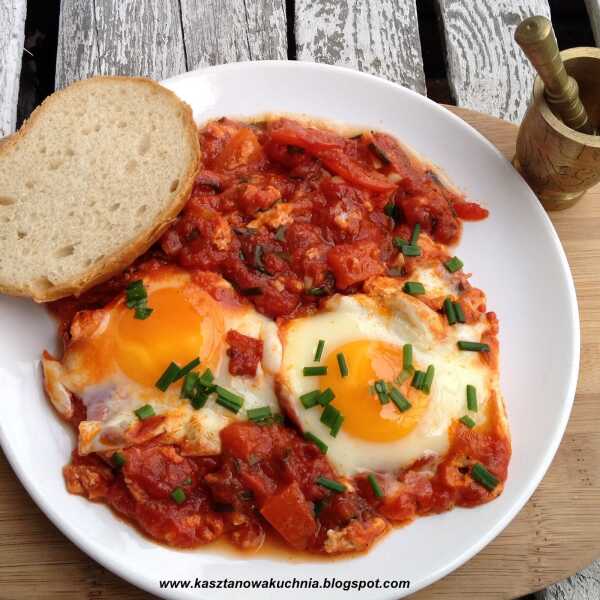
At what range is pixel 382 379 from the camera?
11.5ft

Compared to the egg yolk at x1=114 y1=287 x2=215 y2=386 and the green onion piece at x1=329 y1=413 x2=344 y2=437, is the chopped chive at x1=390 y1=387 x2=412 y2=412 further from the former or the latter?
the egg yolk at x1=114 y1=287 x2=215 y2=386

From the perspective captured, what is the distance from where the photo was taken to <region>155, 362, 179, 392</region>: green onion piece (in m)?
3.50

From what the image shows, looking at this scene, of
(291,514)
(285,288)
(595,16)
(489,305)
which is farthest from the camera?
(595,16)

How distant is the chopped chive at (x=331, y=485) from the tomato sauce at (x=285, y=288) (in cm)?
2

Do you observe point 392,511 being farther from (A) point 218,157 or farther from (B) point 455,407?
(A) point 218,157

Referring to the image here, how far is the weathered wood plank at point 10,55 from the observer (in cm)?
527

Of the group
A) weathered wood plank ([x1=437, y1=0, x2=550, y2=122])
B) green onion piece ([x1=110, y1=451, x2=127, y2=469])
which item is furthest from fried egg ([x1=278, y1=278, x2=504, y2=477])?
weathered wood plank ([x1=437, y1=0, x2=550, y2=122])

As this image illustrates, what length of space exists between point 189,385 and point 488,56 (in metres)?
3.63

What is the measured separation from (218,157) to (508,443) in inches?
92.1

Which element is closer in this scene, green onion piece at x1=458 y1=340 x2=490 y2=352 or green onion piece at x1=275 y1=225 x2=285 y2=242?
green onion piece at x1=458 y1=340 x2=490 y2=352

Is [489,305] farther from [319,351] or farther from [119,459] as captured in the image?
[119,459]

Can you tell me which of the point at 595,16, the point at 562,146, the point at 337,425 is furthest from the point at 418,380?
the point at 595,16

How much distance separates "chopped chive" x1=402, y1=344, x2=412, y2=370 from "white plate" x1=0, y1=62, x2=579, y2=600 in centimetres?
78

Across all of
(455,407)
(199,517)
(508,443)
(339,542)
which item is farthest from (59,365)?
(508,443)
